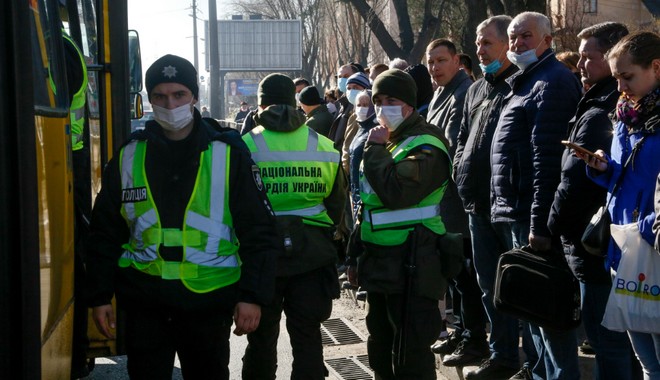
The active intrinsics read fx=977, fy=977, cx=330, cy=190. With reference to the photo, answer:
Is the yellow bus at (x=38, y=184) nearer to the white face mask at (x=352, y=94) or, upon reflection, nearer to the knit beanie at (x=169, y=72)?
the knit beanie at (x=169, y=72)

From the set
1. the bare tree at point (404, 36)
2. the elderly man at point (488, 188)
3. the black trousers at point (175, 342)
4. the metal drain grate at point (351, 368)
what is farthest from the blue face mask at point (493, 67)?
the bare tree at point (404, 36)

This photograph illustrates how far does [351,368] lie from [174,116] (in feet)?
10.4

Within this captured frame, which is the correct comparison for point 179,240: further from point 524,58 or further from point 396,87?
point 524,58

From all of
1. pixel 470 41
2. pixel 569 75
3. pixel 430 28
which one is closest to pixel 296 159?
pixel 569 75

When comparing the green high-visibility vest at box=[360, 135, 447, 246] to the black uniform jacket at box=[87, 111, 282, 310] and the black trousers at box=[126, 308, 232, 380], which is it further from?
the black trousers at box=[126, 308, 232, 380]

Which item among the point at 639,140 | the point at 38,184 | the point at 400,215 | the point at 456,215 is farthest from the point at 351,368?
the point at 38,184

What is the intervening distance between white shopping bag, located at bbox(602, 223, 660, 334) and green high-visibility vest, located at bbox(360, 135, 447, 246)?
138 cm

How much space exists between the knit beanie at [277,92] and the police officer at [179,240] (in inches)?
47.8

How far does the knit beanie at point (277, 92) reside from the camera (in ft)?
17.4

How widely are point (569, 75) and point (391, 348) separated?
1.74 meters

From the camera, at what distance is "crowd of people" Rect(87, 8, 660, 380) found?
3.96 meters

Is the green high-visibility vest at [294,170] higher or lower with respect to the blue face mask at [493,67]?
lower

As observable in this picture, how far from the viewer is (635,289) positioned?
382cm

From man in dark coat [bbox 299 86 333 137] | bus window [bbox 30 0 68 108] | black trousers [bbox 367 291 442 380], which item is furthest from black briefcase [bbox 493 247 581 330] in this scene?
man in dark coat [bbox 299 86 333 137]
